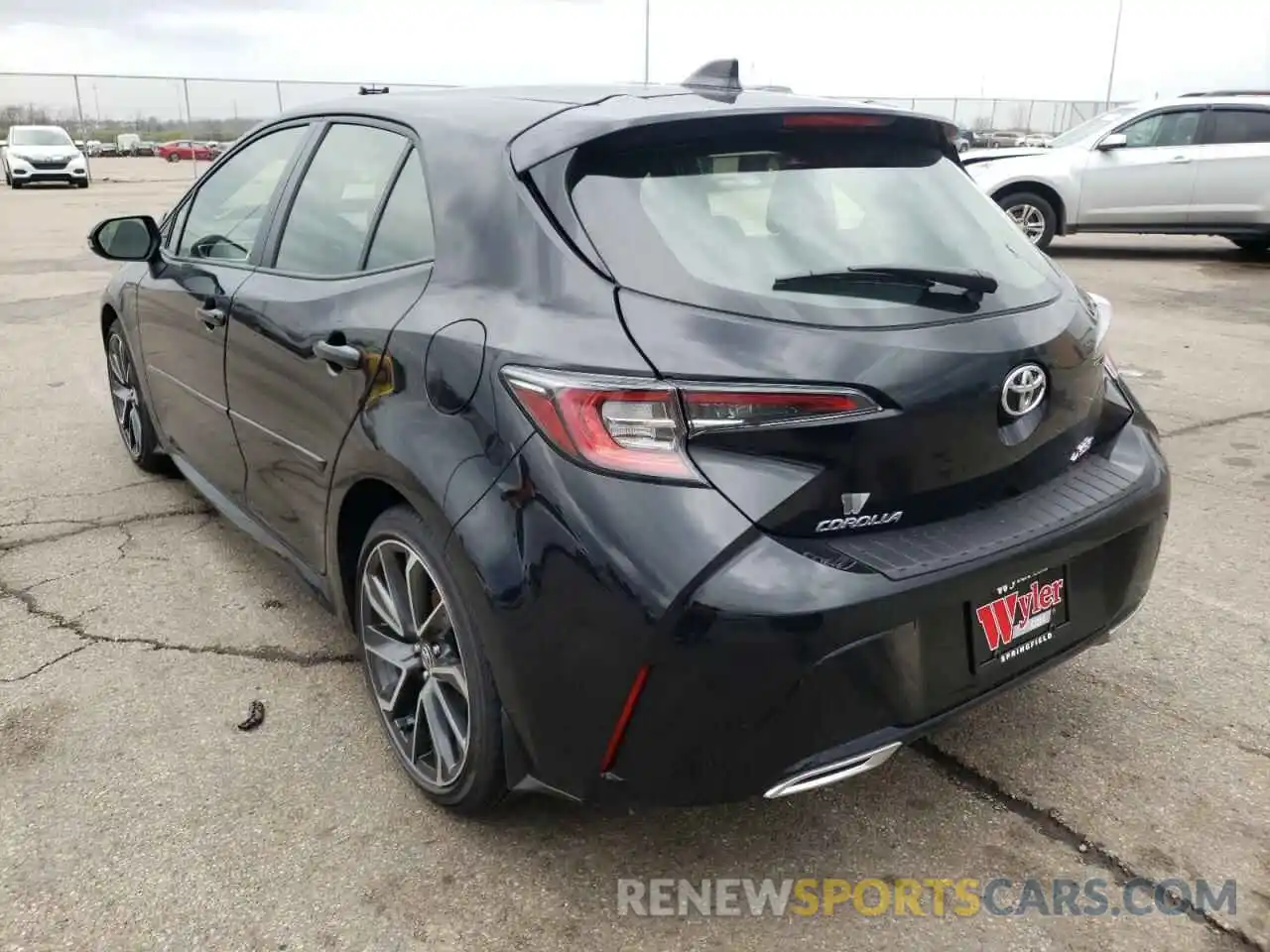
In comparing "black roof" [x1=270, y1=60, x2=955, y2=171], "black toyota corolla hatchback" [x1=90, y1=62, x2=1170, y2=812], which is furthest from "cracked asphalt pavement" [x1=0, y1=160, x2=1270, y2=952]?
"black roof" [x1=270, y1=60, x2=955, y2=171]

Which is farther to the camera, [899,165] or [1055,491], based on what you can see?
[899,165]

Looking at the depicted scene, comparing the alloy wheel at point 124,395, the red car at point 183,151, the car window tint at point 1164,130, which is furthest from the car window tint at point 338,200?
the red car at point 183,151

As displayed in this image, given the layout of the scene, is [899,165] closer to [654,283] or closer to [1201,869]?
[654,283]

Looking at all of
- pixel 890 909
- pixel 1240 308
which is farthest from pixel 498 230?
pixel 1240 308

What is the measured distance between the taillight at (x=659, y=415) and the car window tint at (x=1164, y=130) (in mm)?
12072

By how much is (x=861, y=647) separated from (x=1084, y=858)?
0.92 m

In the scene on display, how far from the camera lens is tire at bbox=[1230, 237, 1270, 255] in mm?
12753

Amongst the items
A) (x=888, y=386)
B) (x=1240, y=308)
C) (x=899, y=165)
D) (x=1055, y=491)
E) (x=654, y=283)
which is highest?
(x=899, y=165)

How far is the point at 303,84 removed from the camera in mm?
27828

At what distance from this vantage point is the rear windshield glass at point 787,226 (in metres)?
2.10

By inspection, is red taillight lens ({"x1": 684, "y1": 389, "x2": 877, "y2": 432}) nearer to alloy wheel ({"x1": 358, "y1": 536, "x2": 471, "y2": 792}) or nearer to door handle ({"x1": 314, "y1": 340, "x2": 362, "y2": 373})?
alloy wheel ({"x1": 358, "y1": 536, "x2": 471, "y2": 792})

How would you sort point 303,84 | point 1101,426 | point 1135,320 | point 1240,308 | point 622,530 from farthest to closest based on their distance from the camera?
point 303,84
point 1240,308
point 1135,320
point 1101,426
point 622,530

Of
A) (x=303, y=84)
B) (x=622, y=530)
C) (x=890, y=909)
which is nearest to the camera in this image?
(x=622, y=530)

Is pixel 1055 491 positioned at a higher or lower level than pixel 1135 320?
higher
